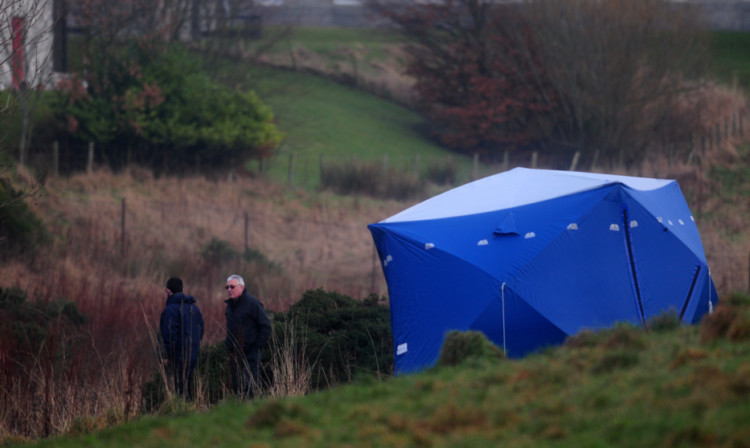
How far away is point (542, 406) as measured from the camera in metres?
Answer: 5.71

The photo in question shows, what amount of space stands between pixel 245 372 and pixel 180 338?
0.84 metres

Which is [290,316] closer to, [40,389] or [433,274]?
[433,274]

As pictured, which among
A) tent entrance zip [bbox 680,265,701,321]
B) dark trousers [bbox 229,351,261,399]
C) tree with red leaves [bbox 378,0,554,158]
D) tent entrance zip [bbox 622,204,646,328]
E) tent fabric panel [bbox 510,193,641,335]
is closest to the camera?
dark trousers [bbox 229,351,261,399]

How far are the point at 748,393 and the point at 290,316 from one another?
8.13 m

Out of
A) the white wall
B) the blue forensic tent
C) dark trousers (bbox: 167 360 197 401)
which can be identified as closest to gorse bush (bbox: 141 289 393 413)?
dark trousers (bbox: 167 360 197 401)

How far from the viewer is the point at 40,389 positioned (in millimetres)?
9094

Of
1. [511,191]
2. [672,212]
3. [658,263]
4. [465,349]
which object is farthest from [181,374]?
[672,212]

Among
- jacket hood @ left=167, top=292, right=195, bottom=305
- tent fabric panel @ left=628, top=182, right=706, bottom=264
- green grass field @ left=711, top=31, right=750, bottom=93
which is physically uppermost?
green grass field @ left=711, top=31, right=750, bottom=93

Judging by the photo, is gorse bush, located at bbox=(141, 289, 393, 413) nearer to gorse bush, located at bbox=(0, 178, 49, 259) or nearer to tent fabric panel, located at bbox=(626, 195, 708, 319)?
tent fabric panel, located at bbox=(626, 195, 708, 319)

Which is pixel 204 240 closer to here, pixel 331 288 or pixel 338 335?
pixel 331 288

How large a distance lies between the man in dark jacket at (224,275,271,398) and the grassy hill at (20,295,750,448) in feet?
7.19

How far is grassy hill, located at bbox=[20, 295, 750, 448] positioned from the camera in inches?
199

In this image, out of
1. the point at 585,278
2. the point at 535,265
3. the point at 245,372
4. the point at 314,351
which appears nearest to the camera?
the point at 245,372

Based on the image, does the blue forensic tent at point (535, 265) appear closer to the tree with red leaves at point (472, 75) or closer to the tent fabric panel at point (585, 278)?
the tent fabric panel at point (585, 278)
